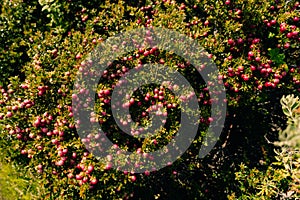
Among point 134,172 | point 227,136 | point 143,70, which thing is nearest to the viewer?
point 134,172

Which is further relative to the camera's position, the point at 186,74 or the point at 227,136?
the point at 227,136

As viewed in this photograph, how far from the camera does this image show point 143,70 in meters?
3.94

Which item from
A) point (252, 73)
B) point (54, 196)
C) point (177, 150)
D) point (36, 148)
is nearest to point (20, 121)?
point (36, 148)

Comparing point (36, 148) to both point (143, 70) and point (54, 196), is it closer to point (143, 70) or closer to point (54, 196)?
point (54, 196)

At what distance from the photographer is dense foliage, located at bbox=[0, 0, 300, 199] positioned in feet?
12.6

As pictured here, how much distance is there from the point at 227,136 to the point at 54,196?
282 centimetres

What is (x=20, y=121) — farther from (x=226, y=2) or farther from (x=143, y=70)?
(x=226, y=2)

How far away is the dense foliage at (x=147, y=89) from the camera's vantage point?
383cm

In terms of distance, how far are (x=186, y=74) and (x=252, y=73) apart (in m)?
0.87

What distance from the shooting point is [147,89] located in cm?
388

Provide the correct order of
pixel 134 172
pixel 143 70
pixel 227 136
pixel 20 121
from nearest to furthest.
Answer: pixel 134 172 → pixel 143 70 → pixel 20 121 → pixel 227 136

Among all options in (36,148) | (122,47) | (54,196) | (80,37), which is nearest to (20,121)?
(36,148)

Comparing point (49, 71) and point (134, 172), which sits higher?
point (49, 71)

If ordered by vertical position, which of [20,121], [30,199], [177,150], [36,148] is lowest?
[30,199]
